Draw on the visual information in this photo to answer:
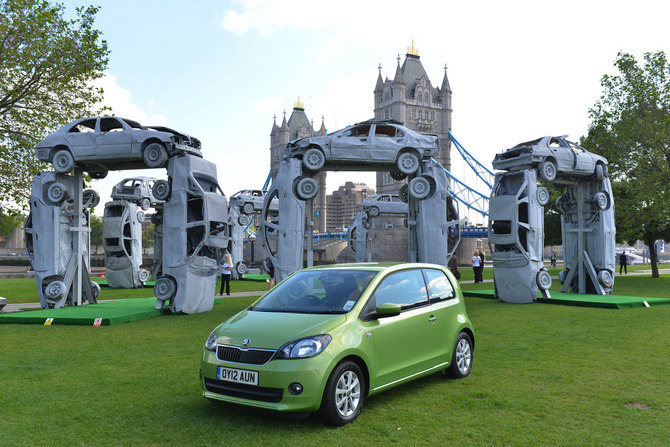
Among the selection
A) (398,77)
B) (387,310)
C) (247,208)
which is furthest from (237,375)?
(398,77)

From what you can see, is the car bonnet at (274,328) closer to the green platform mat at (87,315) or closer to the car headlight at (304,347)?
the car headlight at (304,347)

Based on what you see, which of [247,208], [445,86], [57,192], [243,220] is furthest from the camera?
[445,86]

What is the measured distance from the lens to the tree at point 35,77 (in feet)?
54.7

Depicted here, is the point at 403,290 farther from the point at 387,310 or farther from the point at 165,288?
the point at 165,288

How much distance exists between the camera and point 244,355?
17.5 ft

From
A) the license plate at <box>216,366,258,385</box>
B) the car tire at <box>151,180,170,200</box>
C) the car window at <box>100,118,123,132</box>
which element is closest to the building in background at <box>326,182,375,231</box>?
the car window at <box>100,118,123,132</box>

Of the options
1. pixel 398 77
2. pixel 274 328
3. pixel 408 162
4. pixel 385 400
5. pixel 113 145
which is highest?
pixel 398 77

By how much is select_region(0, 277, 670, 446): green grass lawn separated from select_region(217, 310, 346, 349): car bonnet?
865mm

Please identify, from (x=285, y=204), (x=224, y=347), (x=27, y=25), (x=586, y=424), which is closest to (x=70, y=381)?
(x=224, y=347)

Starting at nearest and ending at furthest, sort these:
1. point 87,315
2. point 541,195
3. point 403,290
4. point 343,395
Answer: point 343,395 → point 403,290 → point 87,315 → point 541,195

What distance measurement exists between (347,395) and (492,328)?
23.7 ft

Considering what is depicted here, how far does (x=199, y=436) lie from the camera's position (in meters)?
5.07

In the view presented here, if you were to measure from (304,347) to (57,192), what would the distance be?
12.1 metres

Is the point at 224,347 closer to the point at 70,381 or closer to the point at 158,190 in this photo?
the point at 70,381
